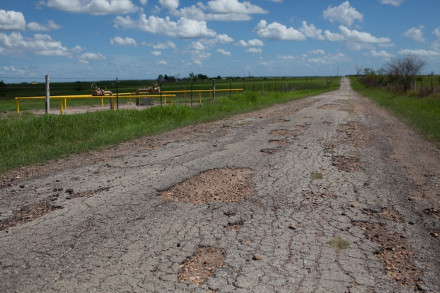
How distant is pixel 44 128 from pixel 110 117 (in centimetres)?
247

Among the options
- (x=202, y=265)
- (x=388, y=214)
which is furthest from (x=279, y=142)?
(x=202, y=265)

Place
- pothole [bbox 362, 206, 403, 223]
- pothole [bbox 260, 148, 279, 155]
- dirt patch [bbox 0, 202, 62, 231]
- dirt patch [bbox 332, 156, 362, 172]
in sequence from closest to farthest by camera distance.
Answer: dirt patch [bbox 0, 202, 62, 231] < pothole [bbox 362, 206, 403, 223] < dirt patch [bbox 332, 156, 362, 172] < pothole [bbox 260, 148, 279, 155]

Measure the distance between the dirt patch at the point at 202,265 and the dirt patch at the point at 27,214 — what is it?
186 cm

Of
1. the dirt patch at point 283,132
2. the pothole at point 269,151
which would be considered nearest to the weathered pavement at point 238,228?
the pothole at point 269,151

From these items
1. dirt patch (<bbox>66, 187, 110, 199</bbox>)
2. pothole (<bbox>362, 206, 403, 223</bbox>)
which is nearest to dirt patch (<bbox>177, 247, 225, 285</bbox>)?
pothole (<bbox>362, 206, 403, 223</bbox>)

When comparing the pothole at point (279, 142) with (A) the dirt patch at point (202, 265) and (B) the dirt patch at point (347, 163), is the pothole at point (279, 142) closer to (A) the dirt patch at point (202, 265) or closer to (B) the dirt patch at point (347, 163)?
(B) the dirt patch at point (347, 163)

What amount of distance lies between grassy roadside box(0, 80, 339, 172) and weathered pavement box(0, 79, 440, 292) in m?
1.51

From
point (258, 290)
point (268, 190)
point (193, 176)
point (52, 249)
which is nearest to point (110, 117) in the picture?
point (193, 176)

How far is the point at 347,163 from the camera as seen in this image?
607cm

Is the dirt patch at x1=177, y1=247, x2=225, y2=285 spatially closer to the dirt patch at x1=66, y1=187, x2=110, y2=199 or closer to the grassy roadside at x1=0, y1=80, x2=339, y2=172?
the dirt patch at x1=66, y1=187, x2=110, y2=199

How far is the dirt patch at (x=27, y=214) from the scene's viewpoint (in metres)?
3.76

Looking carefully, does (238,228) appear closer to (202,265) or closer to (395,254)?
(202,265)

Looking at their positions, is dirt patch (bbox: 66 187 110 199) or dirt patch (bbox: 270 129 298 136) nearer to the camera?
dirt patch (bbox: 66 187 110 199)

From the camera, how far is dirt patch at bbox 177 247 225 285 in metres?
2.74
